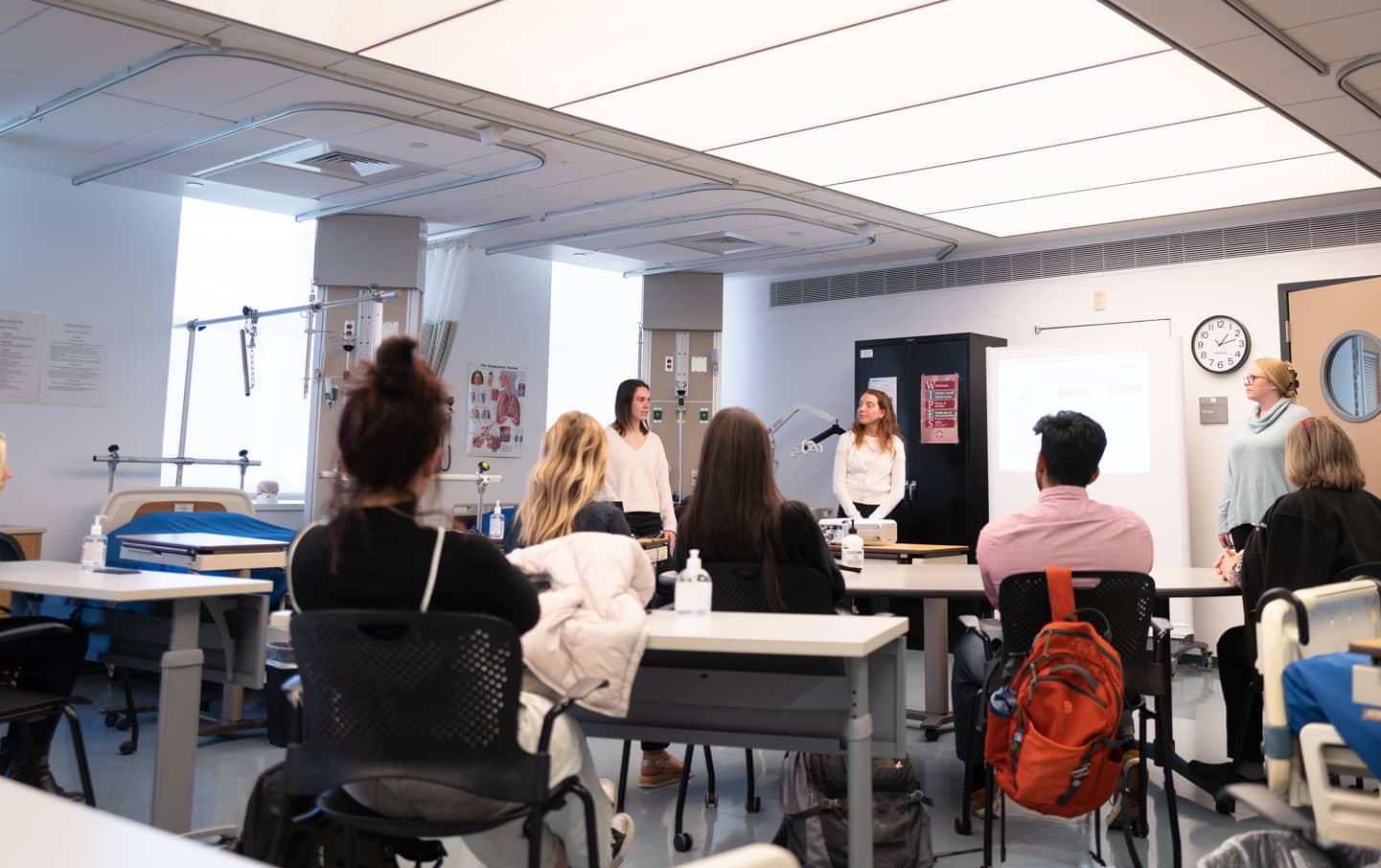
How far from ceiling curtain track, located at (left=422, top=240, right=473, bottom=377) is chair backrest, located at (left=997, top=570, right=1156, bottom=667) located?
224 inches

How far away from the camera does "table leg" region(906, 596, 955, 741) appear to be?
4.72 m

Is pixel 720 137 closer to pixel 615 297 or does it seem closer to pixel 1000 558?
pixel 1000 558

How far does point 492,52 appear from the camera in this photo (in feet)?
14.2

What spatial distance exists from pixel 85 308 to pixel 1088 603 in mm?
6010

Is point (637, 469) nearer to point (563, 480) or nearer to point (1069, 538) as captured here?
point (563, 480)

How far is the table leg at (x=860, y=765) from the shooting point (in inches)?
83.4

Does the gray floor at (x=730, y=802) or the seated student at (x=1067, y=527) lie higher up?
the seated student at (x=1067, y=527)

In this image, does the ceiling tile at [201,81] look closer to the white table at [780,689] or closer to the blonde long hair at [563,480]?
the blonde long hair at [563,480]

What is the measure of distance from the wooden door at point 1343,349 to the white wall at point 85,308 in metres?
6.92

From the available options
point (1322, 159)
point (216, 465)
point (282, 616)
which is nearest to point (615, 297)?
point (216, 465)

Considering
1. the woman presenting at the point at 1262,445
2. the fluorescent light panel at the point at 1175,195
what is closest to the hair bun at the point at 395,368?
the woman presenting at the point at 1262,445

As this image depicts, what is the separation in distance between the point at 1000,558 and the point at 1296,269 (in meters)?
4.78

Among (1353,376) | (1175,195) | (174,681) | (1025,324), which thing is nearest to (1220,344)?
(1353,376)

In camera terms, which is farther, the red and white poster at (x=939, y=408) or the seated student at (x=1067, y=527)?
the red and white poster at (x=939, y=408)
